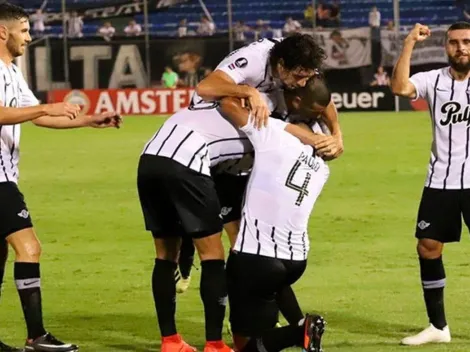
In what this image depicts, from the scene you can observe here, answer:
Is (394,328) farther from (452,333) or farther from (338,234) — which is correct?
(338,234)

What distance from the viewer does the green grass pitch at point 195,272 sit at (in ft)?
27.3

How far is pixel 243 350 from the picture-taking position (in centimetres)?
695

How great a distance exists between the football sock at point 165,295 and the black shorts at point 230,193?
2.38ft

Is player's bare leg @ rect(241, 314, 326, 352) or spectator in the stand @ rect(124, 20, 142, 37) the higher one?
player's bare leg @ rect(241, 314, 326, 352)

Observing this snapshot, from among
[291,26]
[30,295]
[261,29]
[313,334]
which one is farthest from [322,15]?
[313,334]

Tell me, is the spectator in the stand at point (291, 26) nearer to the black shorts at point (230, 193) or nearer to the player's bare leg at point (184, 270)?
the player's bare leg at point (184, 270)

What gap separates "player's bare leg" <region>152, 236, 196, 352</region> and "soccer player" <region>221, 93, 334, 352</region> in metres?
0.72

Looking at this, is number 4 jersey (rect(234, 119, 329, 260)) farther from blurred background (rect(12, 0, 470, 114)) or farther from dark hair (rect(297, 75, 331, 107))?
blurred background (rect(12, 0, 470, 114))

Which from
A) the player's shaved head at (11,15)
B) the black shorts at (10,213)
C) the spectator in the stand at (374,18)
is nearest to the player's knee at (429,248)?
the black shorts at (10,213)

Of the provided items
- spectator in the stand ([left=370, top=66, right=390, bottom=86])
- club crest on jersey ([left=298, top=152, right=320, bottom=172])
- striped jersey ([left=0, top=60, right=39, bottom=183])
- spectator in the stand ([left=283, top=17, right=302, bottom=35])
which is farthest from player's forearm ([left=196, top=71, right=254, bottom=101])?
spectator in the stand ([left=283, top=17, right=302, bottom=35])

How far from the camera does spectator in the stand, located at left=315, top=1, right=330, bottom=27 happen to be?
36.1m

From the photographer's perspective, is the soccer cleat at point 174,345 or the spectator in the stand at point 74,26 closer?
the soccer cleat at point 174,345

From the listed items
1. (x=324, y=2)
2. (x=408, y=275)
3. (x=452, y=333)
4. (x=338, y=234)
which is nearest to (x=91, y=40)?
(x=324, y=2)

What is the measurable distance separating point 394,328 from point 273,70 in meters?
2.27
